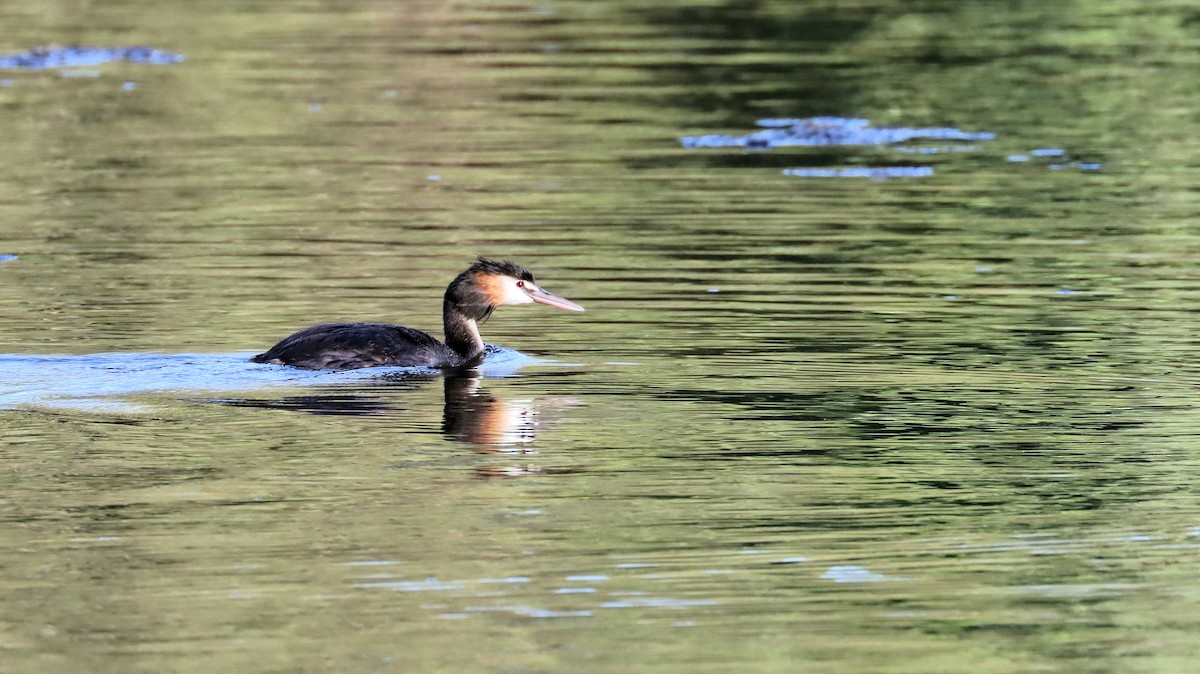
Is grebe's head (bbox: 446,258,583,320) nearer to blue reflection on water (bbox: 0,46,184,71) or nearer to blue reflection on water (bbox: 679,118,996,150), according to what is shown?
blue reflection on water (bbox: 679,118,996,150)

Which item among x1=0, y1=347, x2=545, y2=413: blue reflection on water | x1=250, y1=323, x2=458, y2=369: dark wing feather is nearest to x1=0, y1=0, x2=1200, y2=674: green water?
x1=0, y1=347, x2=545, y2=413: blue reflection on water

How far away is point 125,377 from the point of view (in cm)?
1084

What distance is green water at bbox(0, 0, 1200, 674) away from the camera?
7090mm

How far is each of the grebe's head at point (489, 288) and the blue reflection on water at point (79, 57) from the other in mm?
14659

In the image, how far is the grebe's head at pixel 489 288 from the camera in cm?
1233

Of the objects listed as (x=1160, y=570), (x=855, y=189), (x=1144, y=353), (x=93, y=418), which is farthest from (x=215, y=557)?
(x=855, y=189)

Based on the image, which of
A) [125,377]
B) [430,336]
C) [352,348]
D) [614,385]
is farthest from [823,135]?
[125,377]

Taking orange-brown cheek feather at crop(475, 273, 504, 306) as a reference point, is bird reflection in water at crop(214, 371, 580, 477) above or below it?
below

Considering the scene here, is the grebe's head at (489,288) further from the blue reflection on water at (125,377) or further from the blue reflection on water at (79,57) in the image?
the blue reflection on water at (79,57)

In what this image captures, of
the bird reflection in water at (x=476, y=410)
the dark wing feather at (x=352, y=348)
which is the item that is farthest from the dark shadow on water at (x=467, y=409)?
the dark wing feather at (x=352, y=348)

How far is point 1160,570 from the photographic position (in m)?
7.62

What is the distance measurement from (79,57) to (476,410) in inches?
688

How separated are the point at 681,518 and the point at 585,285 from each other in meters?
5.75

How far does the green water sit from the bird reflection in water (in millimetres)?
40
